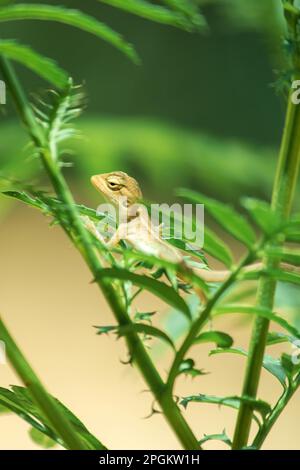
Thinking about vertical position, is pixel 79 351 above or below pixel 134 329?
above

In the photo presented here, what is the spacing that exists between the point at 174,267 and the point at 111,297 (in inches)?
2.0

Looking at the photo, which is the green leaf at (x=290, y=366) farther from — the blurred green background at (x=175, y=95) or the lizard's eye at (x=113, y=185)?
the lizard's eye at (x=113, y=185)

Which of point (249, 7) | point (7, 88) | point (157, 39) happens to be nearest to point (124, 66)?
point (157, 39)

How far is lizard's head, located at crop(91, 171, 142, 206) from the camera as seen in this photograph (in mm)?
655

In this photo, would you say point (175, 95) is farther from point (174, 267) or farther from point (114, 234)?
point (174, 267)

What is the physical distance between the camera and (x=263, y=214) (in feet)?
1.05

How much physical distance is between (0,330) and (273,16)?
24 centimetres

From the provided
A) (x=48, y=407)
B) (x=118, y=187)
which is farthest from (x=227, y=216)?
(x=118, y=187)

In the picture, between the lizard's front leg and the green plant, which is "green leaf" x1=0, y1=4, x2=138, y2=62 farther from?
the lizard's front leg

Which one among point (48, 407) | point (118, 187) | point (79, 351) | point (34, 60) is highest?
point (79, 351)

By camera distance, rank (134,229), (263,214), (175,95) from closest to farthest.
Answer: (263,214) → (134,229) → (175,95)

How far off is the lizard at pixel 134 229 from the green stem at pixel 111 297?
0.04 m
